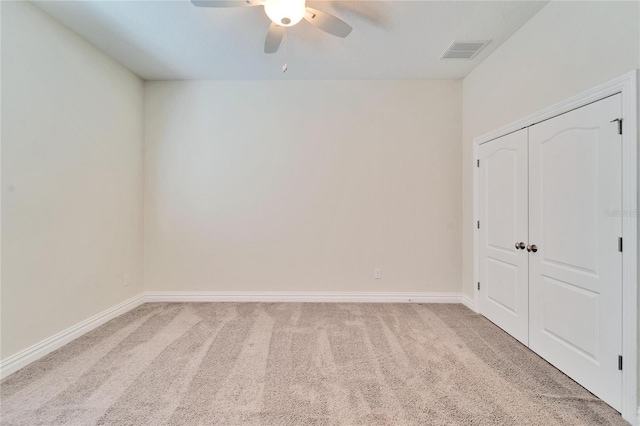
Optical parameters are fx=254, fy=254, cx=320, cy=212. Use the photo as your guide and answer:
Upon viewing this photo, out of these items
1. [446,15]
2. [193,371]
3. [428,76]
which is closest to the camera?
[193,371]

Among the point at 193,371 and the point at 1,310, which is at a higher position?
the point at 1,310

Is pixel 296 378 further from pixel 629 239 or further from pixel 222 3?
pixel 222 3

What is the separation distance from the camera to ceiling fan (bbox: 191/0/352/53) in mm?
1717

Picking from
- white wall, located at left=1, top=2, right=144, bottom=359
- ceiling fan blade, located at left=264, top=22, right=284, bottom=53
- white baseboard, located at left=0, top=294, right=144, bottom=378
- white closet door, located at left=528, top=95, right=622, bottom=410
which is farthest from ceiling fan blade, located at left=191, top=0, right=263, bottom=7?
white baseboard, located at left=0, top=294, right=144, bottom=378

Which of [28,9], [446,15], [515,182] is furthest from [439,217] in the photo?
[28,9]

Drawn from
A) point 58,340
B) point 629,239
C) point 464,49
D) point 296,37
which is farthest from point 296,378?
point 464,49

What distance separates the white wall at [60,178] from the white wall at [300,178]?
0.42 meters

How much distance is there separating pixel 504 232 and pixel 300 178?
238 cm

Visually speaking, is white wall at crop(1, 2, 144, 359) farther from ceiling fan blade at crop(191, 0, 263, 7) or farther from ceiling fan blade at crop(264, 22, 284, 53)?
ceiling fan blade at crop(264, 22, 284, 53)

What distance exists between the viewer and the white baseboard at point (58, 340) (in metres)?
1.91

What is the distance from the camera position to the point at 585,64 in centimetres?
178

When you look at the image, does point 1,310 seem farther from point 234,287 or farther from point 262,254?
point 262,254

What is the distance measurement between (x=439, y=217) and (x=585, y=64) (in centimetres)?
193

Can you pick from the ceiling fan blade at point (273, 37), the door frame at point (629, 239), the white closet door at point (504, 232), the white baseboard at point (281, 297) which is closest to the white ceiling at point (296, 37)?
the ceiling fan blade at point (273, 37)
